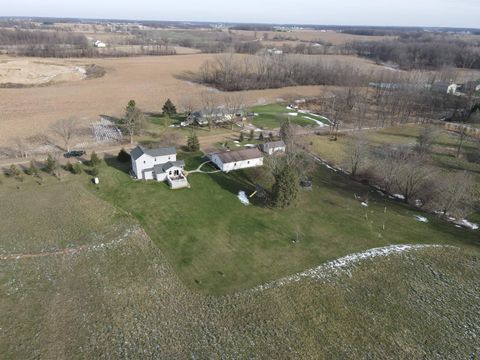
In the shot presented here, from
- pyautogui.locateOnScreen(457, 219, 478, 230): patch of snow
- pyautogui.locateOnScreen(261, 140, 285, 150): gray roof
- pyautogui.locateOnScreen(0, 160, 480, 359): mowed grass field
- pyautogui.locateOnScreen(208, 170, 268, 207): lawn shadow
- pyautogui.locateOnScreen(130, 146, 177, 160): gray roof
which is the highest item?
pyautogui.locateOnScreen(130, 146, 177, 160): gray roof

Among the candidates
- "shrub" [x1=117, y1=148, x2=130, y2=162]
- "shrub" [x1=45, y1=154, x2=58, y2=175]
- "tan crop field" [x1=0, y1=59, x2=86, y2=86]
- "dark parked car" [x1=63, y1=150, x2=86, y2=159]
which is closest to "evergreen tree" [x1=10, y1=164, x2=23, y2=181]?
"shrub" [x1=45, y1=154, x2=58, y2=175]

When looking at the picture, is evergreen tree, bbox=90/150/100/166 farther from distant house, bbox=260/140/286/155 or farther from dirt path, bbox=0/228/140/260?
distant house, bbox=260/140/286/155

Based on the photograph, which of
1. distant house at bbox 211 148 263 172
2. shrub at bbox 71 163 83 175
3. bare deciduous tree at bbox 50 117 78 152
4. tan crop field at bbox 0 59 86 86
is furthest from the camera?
tan crop field at bbox 0 59 86 86

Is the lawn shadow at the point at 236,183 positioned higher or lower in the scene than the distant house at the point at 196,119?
lower

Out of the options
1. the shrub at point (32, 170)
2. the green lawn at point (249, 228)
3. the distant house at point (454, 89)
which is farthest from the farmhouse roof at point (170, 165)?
the distant house at point (454, 89)

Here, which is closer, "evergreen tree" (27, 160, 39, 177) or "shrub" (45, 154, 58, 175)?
"shrub" (45, 154, 58, 175)

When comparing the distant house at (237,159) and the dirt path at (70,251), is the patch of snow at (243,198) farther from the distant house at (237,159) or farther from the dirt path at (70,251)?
the dirt path at (70,251)

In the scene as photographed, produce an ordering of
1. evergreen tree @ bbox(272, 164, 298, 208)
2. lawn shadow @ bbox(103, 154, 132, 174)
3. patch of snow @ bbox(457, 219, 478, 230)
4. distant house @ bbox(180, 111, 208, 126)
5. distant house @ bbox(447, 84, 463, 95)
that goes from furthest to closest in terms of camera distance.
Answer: distant house @ bbox(447, 84, 463, 95)
distant house @ bbox(180, 111, 208, 126)
lawn shadow @ bbox(103, 154, 132, 174)
patch of snow @ bbox(457, 219, 478, 230)
evergreen tree @ bbox(272, 164, 298, 208)
